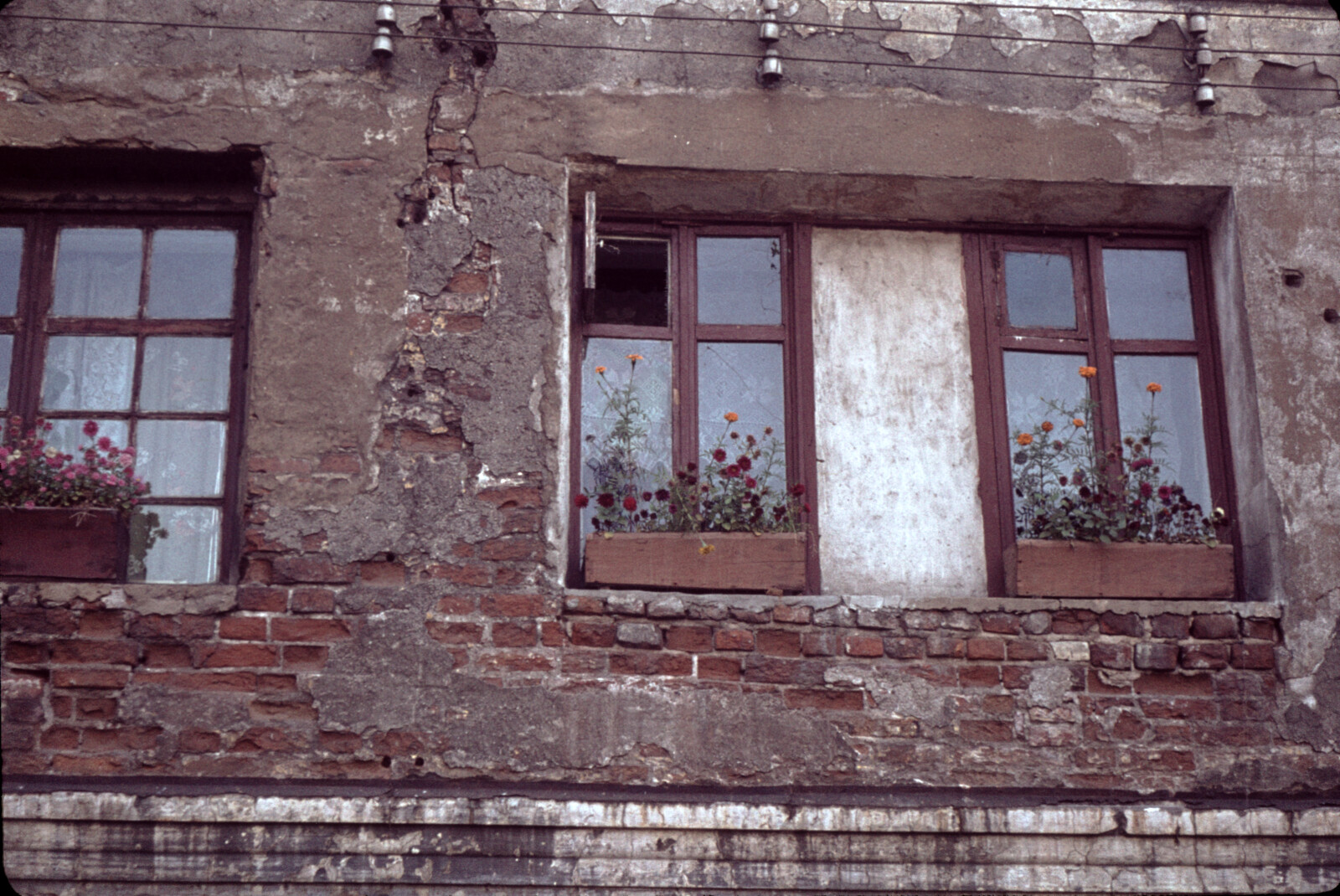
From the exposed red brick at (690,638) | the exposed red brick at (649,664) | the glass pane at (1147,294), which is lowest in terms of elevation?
the exposed red brick at (649,664)

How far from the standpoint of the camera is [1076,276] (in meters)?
5.27

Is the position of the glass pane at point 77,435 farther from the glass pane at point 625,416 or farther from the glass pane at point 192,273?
the glass pane at point 625,416

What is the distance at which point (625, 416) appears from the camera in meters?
4.92

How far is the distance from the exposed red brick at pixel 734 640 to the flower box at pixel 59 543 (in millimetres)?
2188

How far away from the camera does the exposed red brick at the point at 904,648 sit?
4.53 m

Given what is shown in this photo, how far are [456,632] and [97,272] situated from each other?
2.15 metres

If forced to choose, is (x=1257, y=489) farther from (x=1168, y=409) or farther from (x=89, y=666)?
(x=89, y=666)

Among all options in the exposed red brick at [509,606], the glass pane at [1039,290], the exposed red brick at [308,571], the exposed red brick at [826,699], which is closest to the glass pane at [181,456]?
the exposed red brick at [308,571]

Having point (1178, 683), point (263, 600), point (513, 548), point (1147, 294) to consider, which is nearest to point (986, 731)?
point (1178, 683)

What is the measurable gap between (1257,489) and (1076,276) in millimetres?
1134

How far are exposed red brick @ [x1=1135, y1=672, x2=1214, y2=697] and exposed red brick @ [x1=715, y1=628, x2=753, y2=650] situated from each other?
4.73ft

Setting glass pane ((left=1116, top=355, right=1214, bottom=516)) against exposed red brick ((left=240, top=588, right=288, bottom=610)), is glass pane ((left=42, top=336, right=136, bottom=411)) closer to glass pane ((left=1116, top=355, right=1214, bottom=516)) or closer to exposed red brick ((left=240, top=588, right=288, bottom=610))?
exposed red brick ((left=240, top=588, right=288, bottom=610))

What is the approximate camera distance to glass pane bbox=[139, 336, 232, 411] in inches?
194

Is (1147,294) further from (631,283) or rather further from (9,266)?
(9,266)
